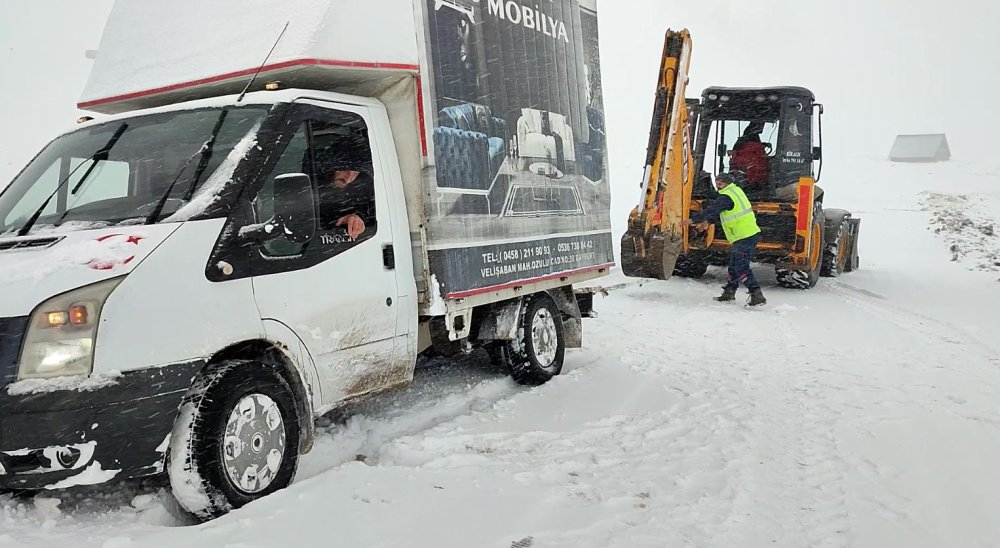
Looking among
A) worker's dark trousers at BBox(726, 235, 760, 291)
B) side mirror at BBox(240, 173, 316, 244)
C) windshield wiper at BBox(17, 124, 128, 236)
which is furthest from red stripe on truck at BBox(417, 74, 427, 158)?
worker's dark trousers at BBox(726, 235, 760, 291)

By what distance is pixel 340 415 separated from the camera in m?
5.33

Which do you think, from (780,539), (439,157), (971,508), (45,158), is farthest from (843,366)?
(45,158)

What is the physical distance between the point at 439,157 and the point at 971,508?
364cm

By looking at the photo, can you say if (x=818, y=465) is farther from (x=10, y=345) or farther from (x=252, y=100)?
(x=10, y=345)

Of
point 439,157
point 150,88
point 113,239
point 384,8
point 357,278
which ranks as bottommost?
point 357,278

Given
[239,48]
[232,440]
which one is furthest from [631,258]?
[232,440]

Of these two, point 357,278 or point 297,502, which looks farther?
point 357,278

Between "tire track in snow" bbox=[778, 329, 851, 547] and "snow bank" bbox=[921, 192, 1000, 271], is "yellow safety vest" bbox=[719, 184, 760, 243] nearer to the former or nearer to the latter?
"tire track in snow" bbox=[778, 329, 851, 547]

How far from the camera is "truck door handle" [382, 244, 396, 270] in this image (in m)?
4.55

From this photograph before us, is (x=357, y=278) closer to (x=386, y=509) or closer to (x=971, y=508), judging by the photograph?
(x=386, y=509)

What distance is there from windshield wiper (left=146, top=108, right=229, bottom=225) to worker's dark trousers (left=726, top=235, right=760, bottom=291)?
8443mm

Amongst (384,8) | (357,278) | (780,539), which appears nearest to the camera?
(780,539)

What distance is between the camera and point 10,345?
9.76 feet

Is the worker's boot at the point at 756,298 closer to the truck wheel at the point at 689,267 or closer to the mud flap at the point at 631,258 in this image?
the mud flap at the point at 631,258
